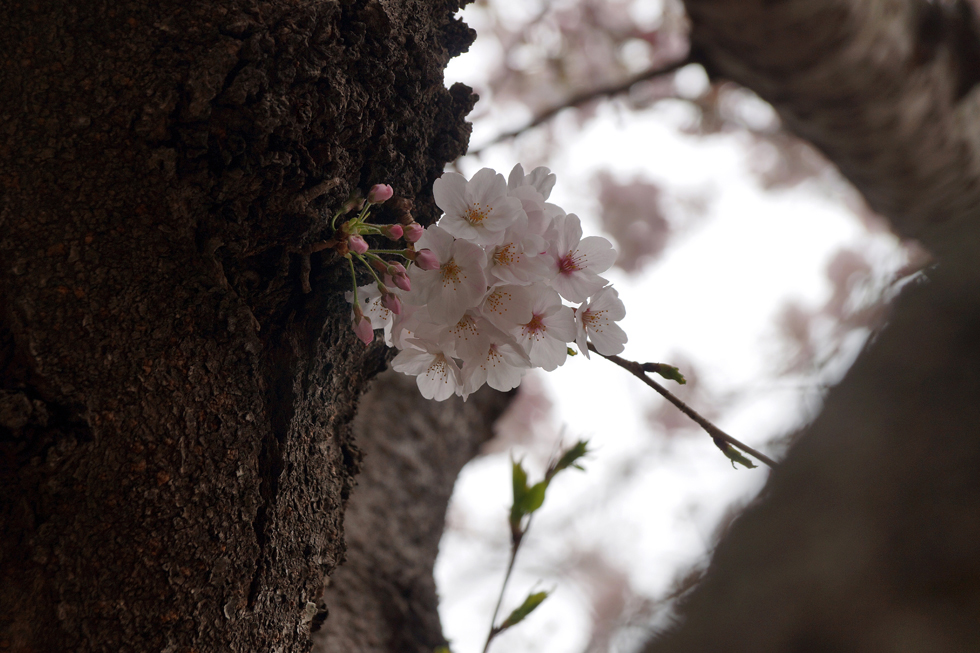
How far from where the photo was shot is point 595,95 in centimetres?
191

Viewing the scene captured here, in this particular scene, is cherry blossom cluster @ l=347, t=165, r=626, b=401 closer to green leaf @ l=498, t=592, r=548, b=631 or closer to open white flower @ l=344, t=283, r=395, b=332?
open white flower @ l=344, t=283, r=395, b=332

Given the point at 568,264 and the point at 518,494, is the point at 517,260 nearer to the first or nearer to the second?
the point at 568,264

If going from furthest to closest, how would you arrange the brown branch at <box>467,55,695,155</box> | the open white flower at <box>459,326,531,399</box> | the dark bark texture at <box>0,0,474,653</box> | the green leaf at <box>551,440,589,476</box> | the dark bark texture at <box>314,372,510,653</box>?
the brown branch at <box>467,55,695,155</box>
the dark bark texture at <box>314,372,510,653</box>
the green leaf at <box>551,440,589,476</box>
the open white flower at <box>459,326,531,399</box>
the dark bark texture at <box>0,0,474,653</box>

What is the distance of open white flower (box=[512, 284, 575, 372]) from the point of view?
1.92 ft

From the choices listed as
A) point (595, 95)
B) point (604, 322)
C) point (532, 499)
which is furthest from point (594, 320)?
point (595, 95)

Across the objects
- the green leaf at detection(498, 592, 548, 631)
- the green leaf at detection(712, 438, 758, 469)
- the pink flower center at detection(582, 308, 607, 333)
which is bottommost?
the green leaf at detection(498, 592, 548, 631)

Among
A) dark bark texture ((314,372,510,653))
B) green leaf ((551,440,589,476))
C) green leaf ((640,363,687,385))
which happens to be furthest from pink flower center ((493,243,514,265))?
dark bark texture ((314,372,510,653))

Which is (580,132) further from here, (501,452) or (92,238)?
(92,238)

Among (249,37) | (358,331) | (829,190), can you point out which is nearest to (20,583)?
(358,331)

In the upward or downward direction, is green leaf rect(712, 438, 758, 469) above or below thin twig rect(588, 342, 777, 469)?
below

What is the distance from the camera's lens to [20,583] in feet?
1.45

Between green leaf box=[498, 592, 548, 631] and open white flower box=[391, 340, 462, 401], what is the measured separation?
1.47 ft

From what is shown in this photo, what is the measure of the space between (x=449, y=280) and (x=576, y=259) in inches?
5.9

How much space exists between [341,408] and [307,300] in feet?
0.53
